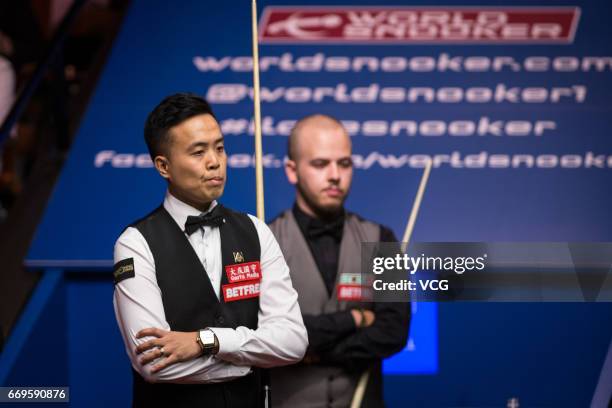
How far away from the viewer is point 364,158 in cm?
409

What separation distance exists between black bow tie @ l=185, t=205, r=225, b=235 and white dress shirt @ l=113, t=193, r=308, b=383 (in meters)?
0.02

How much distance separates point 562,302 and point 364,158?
101 cm

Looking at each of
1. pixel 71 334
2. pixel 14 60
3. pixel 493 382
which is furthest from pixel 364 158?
pixel 14 60

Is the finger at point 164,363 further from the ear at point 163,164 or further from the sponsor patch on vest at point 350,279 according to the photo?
the sponsor patch on vest at point 350,279

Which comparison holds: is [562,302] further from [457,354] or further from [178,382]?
[178,382]

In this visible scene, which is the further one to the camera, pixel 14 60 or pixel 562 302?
pixel 14 60

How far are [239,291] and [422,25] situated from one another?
219 cm

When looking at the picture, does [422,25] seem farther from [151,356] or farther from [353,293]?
[151,356]

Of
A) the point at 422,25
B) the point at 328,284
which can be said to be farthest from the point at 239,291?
the point at 422,25

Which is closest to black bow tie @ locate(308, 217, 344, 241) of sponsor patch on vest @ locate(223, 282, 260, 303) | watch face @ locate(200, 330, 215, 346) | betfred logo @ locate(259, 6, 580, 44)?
sponsor patch on vest @ locate(223, 282, 260, 303)

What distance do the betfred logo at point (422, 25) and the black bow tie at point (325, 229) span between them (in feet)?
4.47

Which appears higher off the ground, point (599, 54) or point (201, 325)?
point (599, 54)

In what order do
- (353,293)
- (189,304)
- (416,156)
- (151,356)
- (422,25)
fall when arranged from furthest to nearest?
(422,25), (416,156), (353,293), (189,304), (151,356)

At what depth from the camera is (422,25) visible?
439 cm
